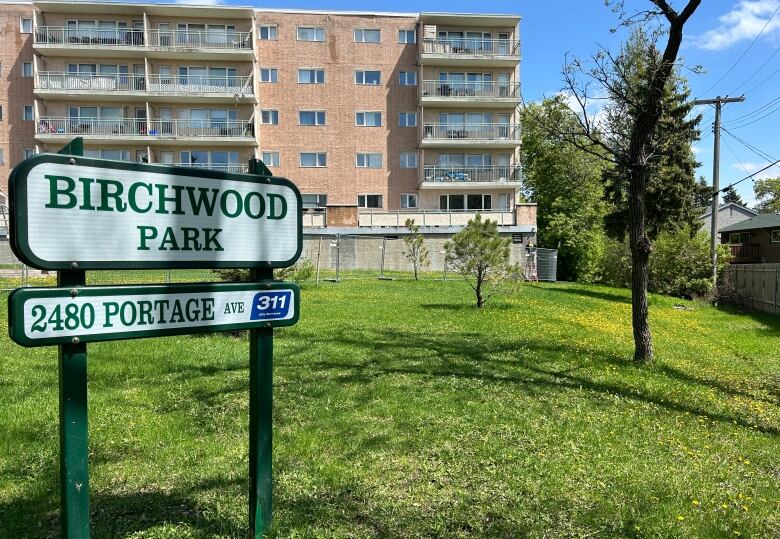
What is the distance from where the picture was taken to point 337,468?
167 inches

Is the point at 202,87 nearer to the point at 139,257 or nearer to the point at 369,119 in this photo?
Answer: the point at 369,119

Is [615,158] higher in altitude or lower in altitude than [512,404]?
higher

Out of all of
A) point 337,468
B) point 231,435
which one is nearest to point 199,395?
point 231,435

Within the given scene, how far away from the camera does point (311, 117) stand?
121ft

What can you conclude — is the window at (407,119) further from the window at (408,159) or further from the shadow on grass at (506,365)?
the shadow on grass at (506,365)

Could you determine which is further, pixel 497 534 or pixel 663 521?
pixel 663 521

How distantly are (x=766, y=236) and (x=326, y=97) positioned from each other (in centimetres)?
3590

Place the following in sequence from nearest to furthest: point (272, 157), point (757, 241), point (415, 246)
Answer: point (415, 246) → point (272, 157) → point (757, 241)

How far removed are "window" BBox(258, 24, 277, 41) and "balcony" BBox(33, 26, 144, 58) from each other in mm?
7262

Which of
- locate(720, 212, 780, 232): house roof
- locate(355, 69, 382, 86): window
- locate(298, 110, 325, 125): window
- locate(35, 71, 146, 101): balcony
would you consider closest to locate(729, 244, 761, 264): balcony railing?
locate(720, 212, 780, 232): house roof

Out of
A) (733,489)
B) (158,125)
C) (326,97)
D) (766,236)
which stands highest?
(326,97)

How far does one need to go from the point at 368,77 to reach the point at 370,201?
8.28 metres

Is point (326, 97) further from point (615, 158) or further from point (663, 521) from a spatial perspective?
point (663, 521)

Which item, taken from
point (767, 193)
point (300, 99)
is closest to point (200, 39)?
point (300, 99)
